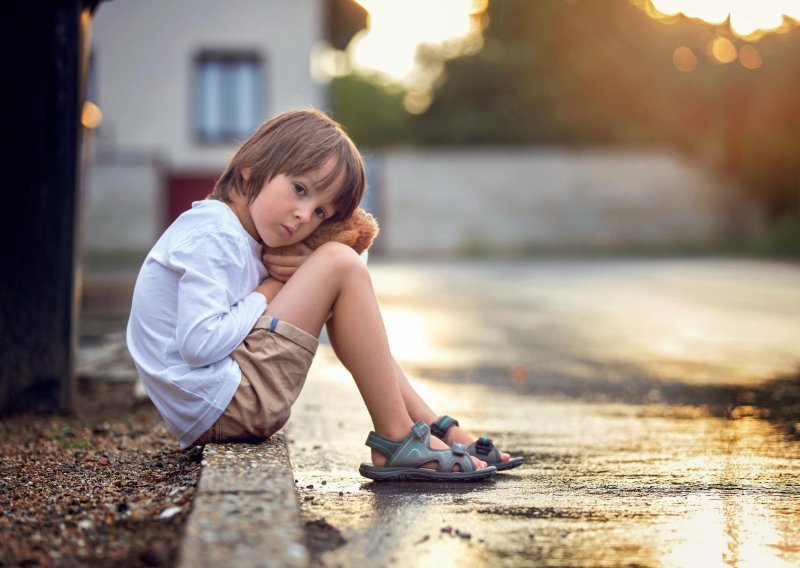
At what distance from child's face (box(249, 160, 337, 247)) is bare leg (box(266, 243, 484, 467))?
10cm

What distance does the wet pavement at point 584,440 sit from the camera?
2459 mm

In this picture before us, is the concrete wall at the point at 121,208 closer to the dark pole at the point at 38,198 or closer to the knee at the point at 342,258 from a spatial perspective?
the dark pole at the point at 38,198

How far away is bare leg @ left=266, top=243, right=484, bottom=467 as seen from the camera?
302cm

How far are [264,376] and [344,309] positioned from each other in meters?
0.29

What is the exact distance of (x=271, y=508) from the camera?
91.5 inches

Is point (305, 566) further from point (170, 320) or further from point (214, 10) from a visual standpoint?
point (214, 10)

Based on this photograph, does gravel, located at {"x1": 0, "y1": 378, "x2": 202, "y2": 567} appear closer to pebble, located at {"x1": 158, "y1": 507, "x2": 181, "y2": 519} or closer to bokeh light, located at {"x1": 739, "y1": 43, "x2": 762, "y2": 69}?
pebble, located at {"x1": 158, "y1": 507, "x2": 181, "y2": 519}

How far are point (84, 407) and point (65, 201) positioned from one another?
3.11ft

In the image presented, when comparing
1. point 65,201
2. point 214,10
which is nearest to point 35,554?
point 65,201

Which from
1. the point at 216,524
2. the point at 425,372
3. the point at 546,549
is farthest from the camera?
the point at 425,372

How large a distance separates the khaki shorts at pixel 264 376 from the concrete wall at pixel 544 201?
64.6 ft

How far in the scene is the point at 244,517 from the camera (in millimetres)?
2248

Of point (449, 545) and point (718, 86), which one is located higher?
point (718, 86)

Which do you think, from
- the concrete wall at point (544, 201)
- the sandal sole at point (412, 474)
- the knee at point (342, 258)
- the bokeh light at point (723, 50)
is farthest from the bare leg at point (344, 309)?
the bokeh light at point (723, 50)
